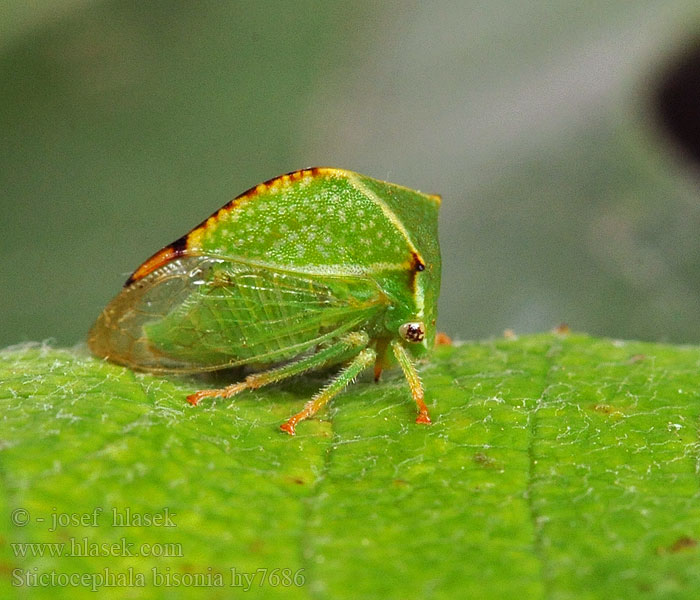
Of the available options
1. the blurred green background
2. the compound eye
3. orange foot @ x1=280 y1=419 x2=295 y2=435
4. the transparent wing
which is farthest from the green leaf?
the blurred green background

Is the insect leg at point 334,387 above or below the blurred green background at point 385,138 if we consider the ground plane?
below

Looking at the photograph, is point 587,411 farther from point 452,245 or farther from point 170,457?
point 452,245

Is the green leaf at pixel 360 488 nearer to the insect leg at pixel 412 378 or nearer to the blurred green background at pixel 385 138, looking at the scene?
the insect leg at pixel 412 378

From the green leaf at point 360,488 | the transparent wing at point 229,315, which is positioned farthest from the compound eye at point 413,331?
the green leaf at point 360,488

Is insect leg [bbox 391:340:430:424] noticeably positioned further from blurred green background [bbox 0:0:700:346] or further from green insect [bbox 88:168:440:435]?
blurred green background [bbox 0:0:700:346]

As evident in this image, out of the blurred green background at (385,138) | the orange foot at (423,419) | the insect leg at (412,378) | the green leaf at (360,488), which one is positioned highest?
the blurred green background at (385,138)

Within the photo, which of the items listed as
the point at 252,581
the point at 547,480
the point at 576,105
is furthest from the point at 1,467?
the point at 576,105
